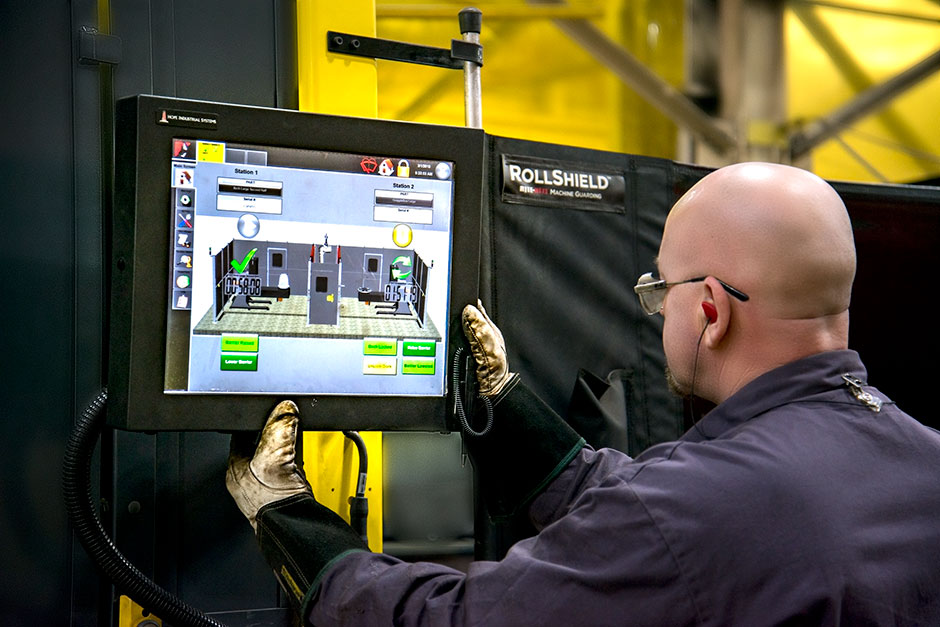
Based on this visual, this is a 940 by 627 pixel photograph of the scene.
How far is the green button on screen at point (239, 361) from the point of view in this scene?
1.33 meters

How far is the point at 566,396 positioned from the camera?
1846 millimetres

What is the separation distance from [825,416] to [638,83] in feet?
12.4

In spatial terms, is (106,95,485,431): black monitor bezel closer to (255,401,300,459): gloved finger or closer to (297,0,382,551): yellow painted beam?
(255,401,300,459): gloved finger

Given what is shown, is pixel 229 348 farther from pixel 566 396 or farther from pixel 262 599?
pixel 566 396

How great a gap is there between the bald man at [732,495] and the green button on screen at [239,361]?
0.08m

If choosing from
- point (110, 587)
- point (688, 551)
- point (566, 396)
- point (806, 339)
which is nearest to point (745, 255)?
point (806, 339)

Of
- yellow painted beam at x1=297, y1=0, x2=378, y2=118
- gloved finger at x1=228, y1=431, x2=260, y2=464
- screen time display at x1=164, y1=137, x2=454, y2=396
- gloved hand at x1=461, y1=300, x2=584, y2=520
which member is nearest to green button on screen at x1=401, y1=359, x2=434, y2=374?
screen time display at x1=164, y1=137, x2=454, y2=396

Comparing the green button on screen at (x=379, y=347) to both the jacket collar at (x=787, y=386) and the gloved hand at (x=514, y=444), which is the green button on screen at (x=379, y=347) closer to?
the gloved hand at (x=514, y=444)

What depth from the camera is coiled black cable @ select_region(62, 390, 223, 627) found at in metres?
1.34

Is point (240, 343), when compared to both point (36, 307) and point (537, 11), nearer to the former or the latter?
point (36, 307)

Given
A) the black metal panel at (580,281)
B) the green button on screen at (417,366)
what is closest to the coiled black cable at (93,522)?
the green button on screen at (417,366)

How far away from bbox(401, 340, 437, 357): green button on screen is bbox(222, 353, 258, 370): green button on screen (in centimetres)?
22

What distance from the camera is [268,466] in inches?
53.5

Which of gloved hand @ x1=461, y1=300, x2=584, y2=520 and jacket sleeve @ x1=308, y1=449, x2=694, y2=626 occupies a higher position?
gloved hand @ x1=461, y1=300, x2=584, y2=520
